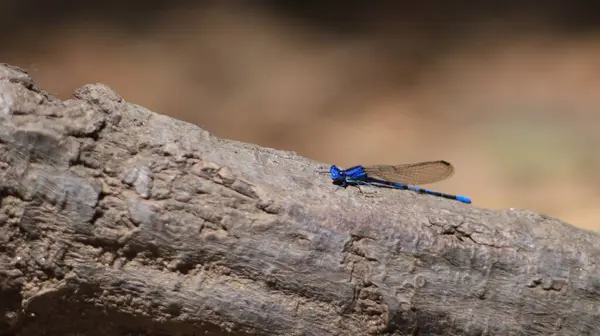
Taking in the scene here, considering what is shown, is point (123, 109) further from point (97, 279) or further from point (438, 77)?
point (438, 77)

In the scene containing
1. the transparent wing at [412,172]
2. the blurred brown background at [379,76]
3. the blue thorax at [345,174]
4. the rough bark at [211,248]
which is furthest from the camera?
the blurred brown background at [379,76]

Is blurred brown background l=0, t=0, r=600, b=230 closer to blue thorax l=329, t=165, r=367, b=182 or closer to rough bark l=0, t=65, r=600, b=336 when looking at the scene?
blue thorax l=329, t=165, r=367, b=182

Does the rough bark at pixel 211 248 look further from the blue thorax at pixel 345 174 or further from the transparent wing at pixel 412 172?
the transparent wing at pixel 412 172

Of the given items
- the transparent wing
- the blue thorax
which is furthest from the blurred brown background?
the blue thorax

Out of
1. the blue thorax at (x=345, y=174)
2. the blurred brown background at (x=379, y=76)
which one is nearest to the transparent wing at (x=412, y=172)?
the blue thorax at (x=345, y=174)

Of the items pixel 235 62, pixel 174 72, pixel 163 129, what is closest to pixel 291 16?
pixel 235 62

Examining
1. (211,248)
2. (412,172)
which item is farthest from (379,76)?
(211,248)

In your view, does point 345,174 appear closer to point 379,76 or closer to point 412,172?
point 412,172
